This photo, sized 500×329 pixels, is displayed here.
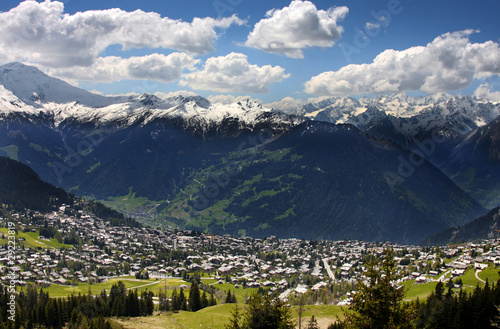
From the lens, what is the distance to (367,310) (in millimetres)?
30047

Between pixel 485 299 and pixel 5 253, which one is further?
pixel 5 253

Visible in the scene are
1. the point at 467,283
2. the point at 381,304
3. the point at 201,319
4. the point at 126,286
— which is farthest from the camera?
the point at 126,286

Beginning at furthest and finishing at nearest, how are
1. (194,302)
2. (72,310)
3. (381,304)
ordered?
1. (194,302)
2. (72,310)
3. (381,304)

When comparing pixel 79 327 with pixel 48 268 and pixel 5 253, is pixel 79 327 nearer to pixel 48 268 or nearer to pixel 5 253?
pixel 48 268

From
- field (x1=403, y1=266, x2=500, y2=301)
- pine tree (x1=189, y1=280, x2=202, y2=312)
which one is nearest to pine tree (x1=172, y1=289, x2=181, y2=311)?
pine tree (x1=189, y1=280, x2=202, y2=312)

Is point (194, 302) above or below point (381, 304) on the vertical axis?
below

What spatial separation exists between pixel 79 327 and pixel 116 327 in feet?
27.7

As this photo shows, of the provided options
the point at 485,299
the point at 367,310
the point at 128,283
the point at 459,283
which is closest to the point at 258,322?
the point at 367,310

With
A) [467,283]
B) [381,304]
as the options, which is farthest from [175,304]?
[381,304]

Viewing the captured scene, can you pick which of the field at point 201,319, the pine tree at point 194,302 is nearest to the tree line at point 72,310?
the field at point 201,319

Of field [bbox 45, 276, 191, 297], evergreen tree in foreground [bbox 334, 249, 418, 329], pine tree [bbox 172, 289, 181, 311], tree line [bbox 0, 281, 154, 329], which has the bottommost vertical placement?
field [bbox 45, 276, 191, 297]

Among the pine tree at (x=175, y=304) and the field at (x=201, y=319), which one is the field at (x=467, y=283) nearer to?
the field at (x=201, y=319)

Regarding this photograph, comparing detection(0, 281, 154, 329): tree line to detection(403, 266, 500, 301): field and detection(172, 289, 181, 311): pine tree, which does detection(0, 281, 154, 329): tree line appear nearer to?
detection(172, 289, 181, 311): pine tree

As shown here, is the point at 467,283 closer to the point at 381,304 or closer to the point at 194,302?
the point at 194,302
